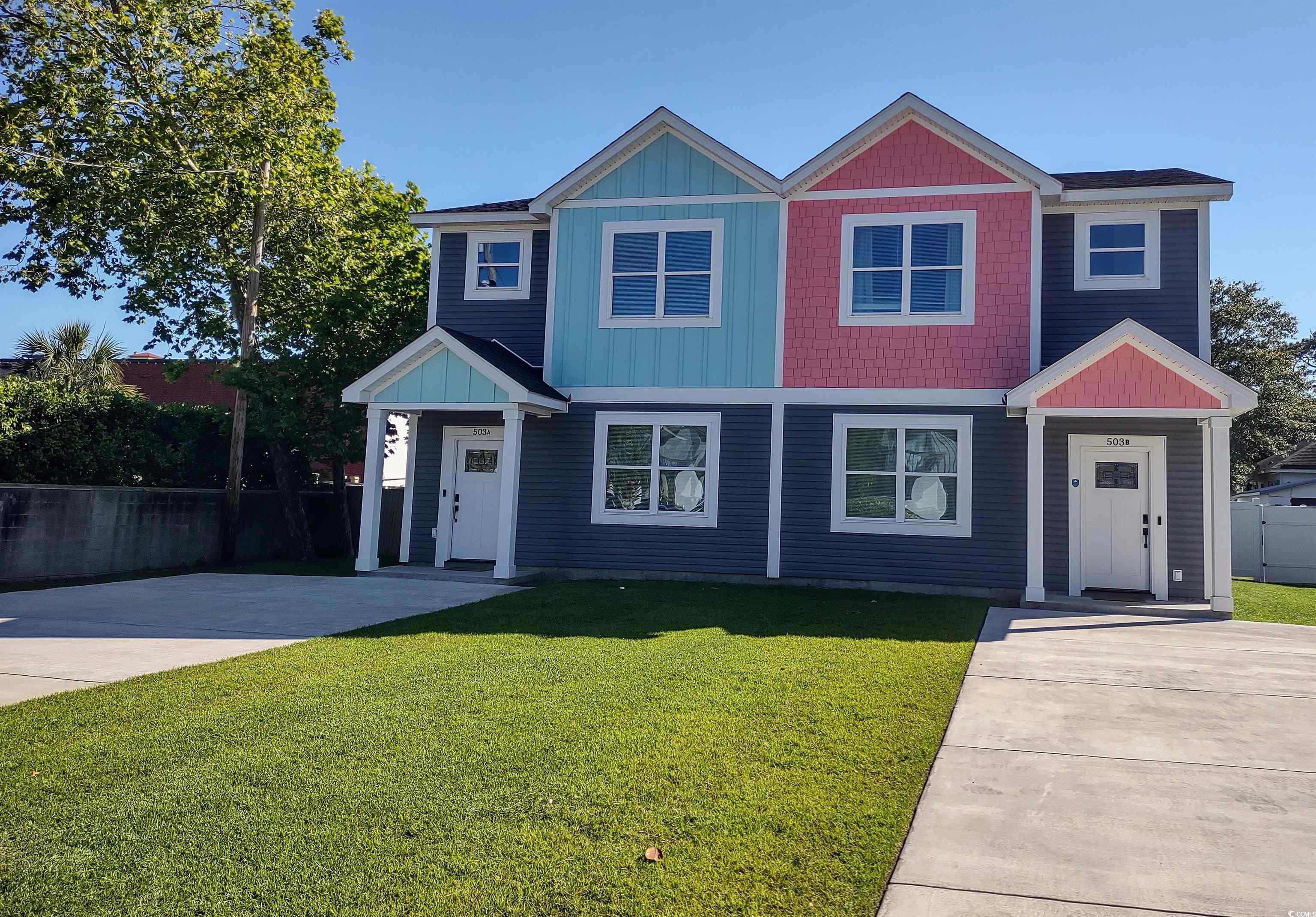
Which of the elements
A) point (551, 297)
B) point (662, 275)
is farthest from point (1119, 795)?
point (551, 297)

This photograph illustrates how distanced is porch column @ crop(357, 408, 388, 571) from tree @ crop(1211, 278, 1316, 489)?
34156 millimetres

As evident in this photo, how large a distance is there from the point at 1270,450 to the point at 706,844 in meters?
41.0

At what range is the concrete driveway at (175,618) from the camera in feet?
22.9

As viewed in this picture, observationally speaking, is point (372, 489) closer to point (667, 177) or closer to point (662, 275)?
point (662, 275)

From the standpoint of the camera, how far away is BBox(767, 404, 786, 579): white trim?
1320 cm

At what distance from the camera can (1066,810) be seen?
4.36 m

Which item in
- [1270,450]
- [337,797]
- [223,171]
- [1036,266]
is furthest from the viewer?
[1270,450]

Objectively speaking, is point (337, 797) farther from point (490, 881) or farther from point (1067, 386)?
point (1067, 386)

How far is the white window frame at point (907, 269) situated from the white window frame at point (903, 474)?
1415 millimetres

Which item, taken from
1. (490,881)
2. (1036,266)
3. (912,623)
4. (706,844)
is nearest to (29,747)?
(490,881)

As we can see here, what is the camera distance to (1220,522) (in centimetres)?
1120

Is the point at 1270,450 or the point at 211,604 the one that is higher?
the point at 1270,450

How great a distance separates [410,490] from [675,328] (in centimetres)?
521

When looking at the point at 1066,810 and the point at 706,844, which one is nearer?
the point at 706,844
